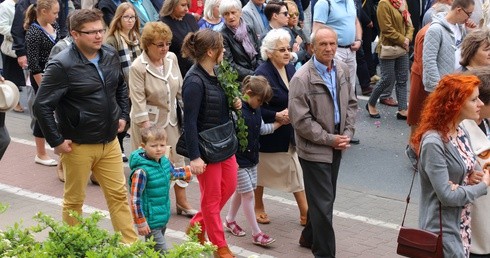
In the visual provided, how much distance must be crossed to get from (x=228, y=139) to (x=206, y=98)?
0.38 m

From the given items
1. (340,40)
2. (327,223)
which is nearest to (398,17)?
(340,40)

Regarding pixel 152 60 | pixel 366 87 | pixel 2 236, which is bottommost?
pixel 366 87

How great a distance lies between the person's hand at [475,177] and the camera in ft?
19.8

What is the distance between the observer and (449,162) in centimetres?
593

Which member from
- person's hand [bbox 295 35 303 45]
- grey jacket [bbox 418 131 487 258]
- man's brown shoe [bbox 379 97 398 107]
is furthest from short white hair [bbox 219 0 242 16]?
grey jacket [bbox 418 131 487 258]

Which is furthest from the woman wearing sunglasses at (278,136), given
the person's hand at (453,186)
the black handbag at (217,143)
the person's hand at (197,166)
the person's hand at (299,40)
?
the person's hand at (453,186)

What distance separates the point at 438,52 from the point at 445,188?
3.68 m

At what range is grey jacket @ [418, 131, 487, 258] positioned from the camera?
5.84 m

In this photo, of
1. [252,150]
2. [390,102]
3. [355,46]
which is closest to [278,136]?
[252,150]

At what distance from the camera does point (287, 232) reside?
839 cm

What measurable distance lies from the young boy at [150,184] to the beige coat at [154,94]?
4.23 ft

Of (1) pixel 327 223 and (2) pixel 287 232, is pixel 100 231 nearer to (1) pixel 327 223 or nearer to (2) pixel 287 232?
(1) pixel 327 223

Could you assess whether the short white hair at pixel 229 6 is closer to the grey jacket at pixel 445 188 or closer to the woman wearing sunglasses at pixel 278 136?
the woman wearing sunglasses at pixel 278 136

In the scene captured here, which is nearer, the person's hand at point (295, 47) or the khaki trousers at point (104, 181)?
the khaki trousers at point (104, 181)
